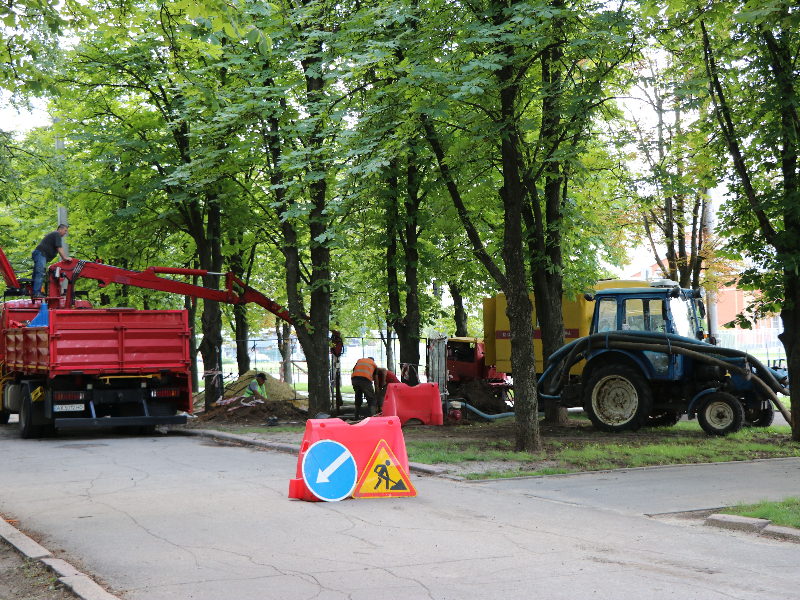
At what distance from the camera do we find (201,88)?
17.4 metres

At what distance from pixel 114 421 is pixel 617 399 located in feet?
33.0

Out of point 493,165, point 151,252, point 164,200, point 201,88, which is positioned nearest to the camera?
point 493,165

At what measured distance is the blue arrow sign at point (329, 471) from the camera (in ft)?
28.9

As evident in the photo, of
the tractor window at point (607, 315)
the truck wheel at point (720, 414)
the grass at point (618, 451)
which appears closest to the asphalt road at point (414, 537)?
the grass at point (618, 451)

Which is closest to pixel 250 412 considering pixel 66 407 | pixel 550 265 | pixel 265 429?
pixel 265 429

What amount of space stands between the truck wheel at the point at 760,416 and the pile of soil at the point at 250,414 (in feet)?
32.3

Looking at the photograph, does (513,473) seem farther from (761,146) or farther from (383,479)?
(761,146)

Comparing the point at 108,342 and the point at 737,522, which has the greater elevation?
the point at 108,342

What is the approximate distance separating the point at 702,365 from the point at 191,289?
11.7 metres

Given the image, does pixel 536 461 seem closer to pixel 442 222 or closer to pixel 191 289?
pixel 442 222

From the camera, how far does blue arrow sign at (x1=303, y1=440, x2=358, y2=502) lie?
28.9 feet

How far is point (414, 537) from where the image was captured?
277 inches

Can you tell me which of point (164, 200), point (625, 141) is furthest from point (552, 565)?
point (164, 200)

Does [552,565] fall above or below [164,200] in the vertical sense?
below
